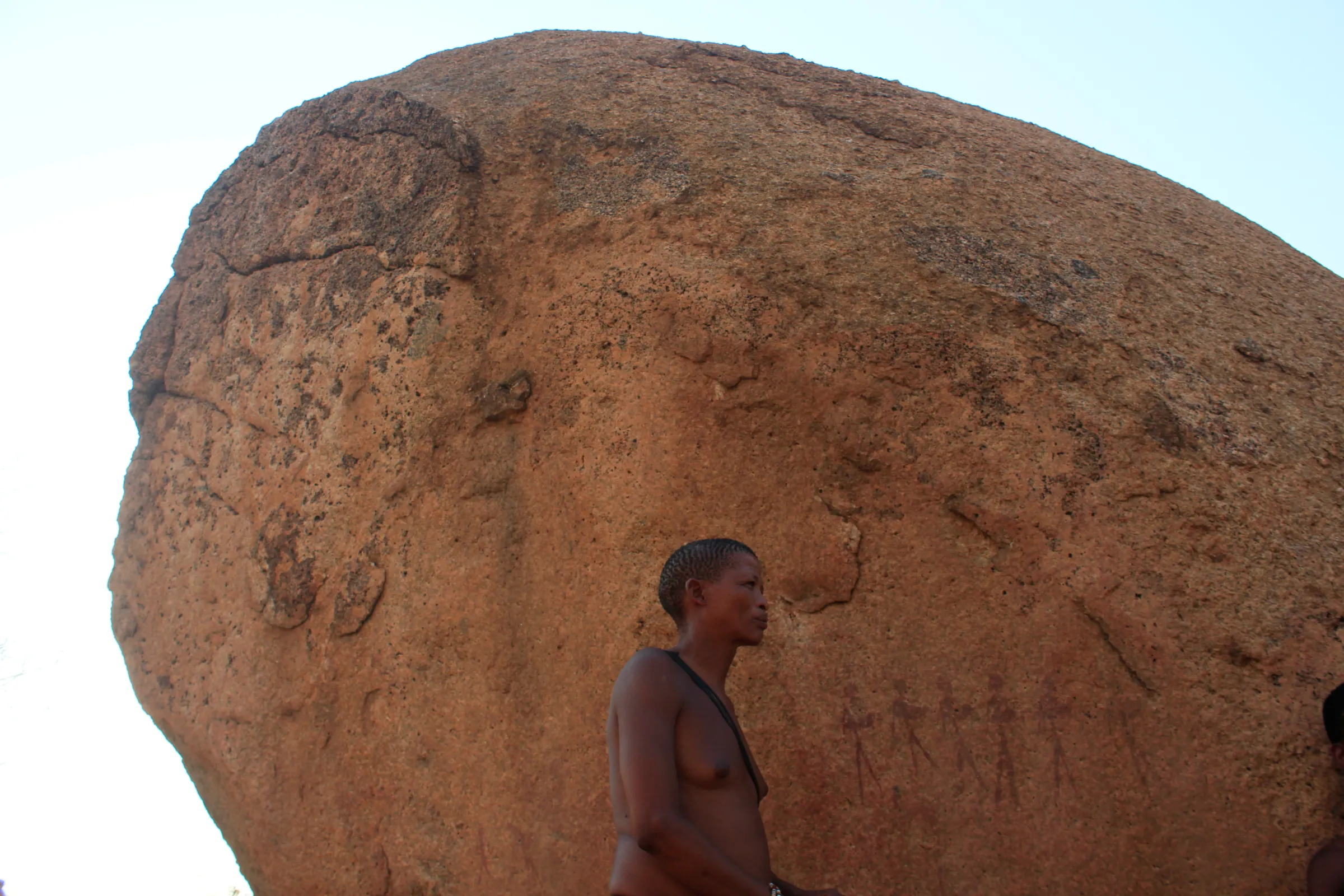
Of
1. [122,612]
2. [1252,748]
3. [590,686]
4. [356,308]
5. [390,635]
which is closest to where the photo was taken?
[1252,748]

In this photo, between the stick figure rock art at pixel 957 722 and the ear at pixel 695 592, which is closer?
the ear at pixel 695 592

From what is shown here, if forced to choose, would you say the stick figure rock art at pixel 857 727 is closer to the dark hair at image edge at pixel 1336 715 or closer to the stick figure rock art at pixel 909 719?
the stick figure rock art at pixel 909 719

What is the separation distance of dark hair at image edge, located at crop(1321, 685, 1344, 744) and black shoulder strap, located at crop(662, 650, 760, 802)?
1138 mm

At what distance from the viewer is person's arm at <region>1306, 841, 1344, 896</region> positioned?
1.88 metres

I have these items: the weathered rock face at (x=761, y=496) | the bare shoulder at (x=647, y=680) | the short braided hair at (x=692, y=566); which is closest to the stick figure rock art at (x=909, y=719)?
the weathered rock face at (x=761, y=496)

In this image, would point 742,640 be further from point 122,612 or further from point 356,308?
point 122,612

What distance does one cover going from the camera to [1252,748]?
2.10m

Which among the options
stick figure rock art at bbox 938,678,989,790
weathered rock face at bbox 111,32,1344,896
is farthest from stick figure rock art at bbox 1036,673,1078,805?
stick figure rock art at bbox 938,678,989,790

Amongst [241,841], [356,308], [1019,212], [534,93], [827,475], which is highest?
[534,93]

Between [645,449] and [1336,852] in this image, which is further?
[645,449]

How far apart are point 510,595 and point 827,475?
839mm

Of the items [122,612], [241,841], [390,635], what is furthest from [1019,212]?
[122,612]

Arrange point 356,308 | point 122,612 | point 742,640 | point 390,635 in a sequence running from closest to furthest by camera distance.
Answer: point 742,640
point 390,635
point 356,308
point 122,612

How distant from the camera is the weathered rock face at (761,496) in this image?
7.25ft
